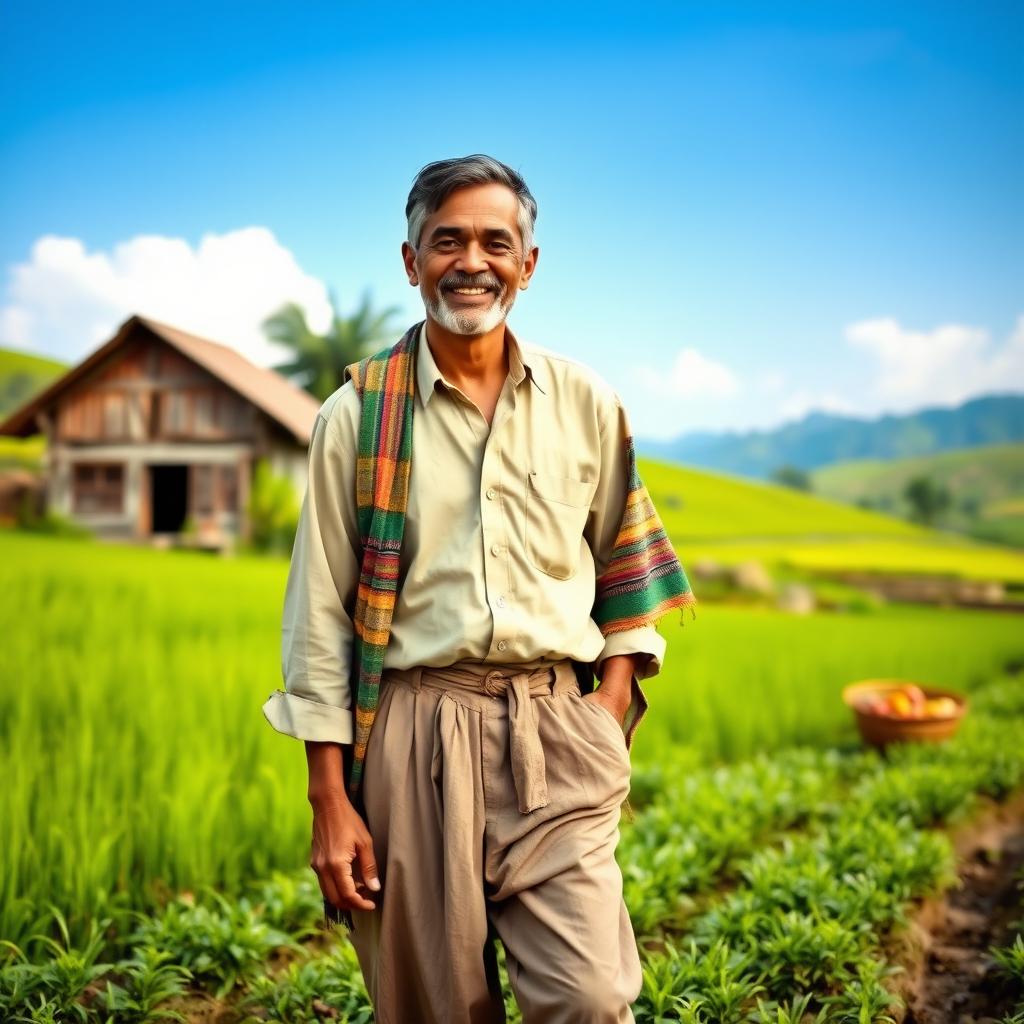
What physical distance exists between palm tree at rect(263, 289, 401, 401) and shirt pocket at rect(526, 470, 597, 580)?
1307 cm

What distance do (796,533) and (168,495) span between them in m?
7.60

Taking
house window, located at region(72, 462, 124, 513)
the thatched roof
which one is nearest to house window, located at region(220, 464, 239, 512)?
the thatched roof

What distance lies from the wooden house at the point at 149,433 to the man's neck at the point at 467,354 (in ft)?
27.6

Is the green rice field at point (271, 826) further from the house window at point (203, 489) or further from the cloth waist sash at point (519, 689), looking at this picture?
the house window at point (203, 489)

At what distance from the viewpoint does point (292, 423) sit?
9.52 metres

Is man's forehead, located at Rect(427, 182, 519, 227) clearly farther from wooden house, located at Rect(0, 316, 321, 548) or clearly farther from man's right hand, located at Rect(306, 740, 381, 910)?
wooden house, located at Rect(0, 316, 321, 548)

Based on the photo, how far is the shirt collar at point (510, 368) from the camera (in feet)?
4.73

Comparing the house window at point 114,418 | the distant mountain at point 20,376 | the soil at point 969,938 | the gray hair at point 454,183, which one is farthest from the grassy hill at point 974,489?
the distant mountain at point 20,376

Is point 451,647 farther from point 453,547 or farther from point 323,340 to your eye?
point 323,340

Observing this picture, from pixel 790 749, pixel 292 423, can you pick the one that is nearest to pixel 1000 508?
pixel 790 749

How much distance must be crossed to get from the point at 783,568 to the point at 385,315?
878 centimetres

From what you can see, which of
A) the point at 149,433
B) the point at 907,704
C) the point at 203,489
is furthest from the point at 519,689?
the point at 149,433

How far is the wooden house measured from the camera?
→ 9617 millimetres

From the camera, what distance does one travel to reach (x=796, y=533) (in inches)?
429
